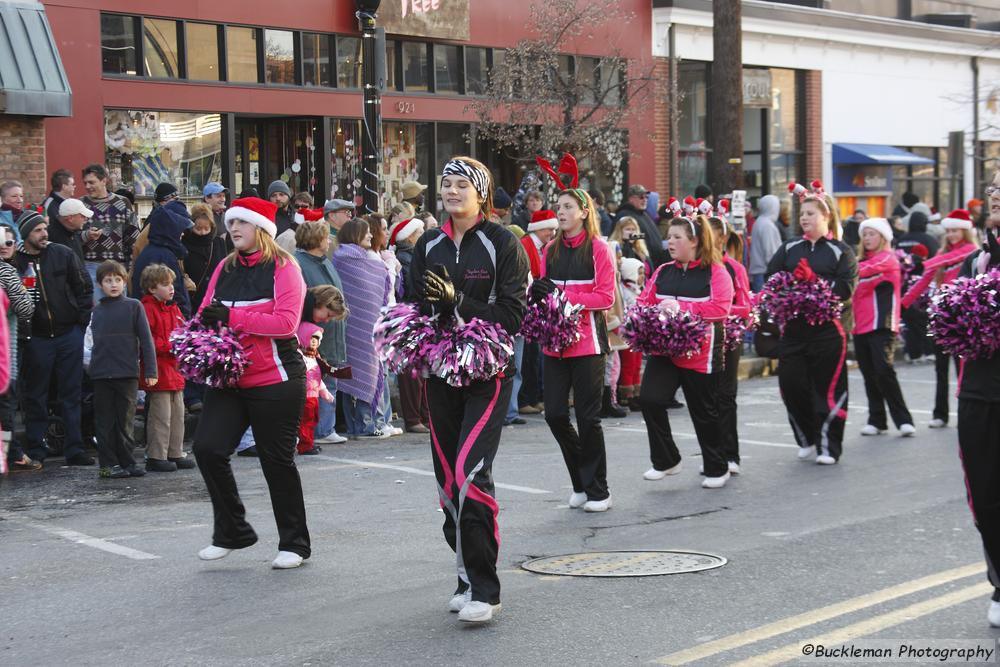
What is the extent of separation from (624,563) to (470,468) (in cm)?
150

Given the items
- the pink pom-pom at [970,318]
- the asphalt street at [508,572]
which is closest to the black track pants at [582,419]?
the asphalt street at [508,572]

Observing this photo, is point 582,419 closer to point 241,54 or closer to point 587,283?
point 587,283

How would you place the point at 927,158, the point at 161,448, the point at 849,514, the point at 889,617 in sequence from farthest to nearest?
the point at 927,158 → the point at 161,448 → the point at 849,514 → the point at 889,617

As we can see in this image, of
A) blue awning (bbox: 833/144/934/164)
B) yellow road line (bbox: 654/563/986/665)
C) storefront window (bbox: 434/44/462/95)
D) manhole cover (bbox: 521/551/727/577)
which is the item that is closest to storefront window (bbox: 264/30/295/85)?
storefront window (bbox: 434/44/462/95)

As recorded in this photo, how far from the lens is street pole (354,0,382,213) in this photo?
1395cm

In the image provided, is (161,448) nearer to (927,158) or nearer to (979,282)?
(979,282)

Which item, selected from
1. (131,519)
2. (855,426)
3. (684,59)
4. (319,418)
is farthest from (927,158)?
(131,519)

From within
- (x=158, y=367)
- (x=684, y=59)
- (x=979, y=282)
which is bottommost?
(x=158, y=367)

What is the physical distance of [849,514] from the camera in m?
9.05

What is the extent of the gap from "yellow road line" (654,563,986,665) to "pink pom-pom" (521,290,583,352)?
277 cm

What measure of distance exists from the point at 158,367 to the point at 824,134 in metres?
21.8

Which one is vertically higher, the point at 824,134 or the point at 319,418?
the point at 824,134

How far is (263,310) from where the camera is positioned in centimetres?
756

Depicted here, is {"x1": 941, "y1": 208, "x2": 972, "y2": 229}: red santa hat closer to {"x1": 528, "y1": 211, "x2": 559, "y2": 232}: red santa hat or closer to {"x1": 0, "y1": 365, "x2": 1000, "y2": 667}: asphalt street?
{"x1": 0, "y1": 365, "x2": 1000, "y2": 667}: asphalt street
